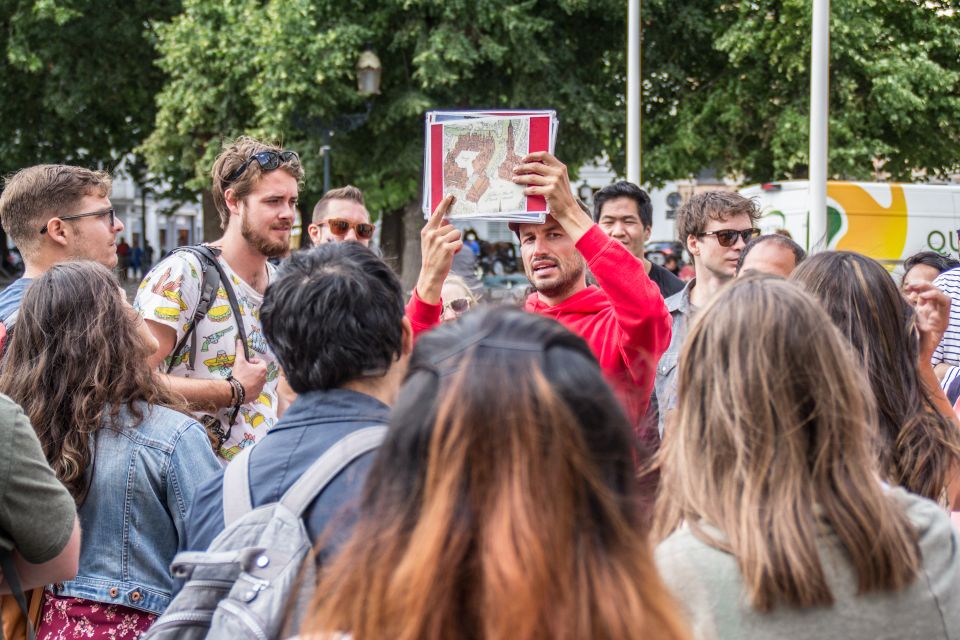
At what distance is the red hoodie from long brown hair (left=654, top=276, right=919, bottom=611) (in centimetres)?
98

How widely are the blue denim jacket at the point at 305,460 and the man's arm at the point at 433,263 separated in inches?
43.8

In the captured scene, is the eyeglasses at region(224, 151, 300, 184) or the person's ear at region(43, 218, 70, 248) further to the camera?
the eyeglasses at region(224, 151, 300, 184)

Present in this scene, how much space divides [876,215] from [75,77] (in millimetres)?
16210

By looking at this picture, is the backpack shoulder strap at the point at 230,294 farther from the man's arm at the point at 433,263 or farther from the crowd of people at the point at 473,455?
the man's arm at the point at 433,263

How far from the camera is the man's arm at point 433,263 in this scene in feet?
11.1

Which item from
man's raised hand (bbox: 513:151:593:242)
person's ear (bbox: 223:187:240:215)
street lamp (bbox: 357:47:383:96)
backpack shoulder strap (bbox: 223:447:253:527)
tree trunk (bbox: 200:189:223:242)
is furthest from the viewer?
tree trunk (bbox: 200:189:223:242)

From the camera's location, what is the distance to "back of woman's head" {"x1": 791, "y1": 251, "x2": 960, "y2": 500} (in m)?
2.62

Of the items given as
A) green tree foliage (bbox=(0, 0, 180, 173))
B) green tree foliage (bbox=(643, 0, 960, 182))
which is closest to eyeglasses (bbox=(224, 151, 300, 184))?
green tree foliage (bbox=(643, 0, 960, 182))

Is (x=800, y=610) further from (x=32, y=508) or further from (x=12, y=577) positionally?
(x=12, y=577)

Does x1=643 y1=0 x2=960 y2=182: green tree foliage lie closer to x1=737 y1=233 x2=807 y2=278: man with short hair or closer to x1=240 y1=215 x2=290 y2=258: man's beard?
x1=737 y1=233 x2=807 y2=278: man with short hair

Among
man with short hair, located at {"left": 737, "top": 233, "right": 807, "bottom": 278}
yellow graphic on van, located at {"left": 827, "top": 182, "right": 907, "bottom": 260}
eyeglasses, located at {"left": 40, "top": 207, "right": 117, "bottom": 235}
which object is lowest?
man with short hair, located at {"left": 737, "top": 233, "right": 807, "bottom": 278}

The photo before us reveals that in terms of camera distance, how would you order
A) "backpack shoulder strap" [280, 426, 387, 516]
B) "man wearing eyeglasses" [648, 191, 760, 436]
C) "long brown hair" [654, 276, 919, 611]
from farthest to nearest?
"man wearing eyeglasses" [648, 191, 760, 436]
"backpack shoulder strap" [280, 426, 387, 516]
"long brown hair" [654, 276, 919, 611]

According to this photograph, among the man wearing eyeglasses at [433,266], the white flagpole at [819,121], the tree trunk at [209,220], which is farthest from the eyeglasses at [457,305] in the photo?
the tree trunk at [209,220]

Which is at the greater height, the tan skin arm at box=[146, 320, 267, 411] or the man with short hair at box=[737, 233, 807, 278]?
the man with short hair at box=[737, 233, 807, 278]
